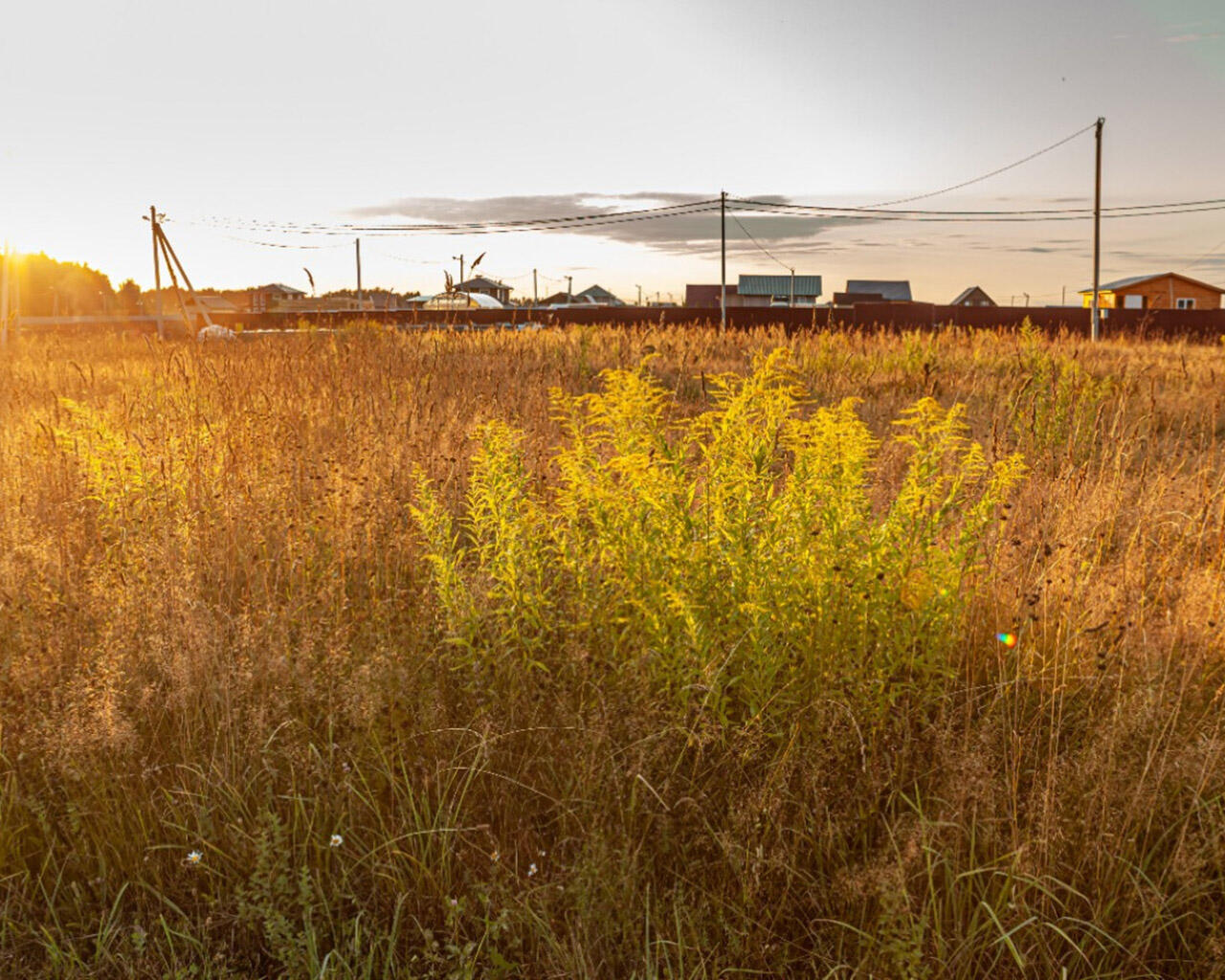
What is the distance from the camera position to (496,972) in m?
1.96

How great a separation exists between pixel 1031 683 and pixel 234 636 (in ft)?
8.94

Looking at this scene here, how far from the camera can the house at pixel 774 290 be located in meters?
78.6

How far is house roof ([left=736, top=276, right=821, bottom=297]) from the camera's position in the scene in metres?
80.5

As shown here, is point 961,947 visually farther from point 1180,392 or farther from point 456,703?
point 1180,392

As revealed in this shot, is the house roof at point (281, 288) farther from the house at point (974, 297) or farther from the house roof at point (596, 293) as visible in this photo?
the house at point (974, 297)

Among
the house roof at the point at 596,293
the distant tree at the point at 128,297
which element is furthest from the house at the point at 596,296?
the distant tree at the point at 128,297

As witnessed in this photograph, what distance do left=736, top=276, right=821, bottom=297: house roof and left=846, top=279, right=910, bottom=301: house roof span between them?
3.89 meters

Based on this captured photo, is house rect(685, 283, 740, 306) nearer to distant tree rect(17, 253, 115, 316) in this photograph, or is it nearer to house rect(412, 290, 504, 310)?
house rect(412, 290, 504, 310)

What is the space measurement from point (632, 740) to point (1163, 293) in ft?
224

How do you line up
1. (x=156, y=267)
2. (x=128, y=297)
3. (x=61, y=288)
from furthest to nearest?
(x=128, y=297) < (x=61, y=288) < (x=156, y=267)

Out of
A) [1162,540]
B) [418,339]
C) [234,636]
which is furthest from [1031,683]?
[418,339]

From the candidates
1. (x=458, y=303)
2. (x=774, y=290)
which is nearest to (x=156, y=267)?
(x=458, y=303)

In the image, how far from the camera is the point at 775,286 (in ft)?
271

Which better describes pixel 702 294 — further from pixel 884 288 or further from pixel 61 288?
pixel 61 288
